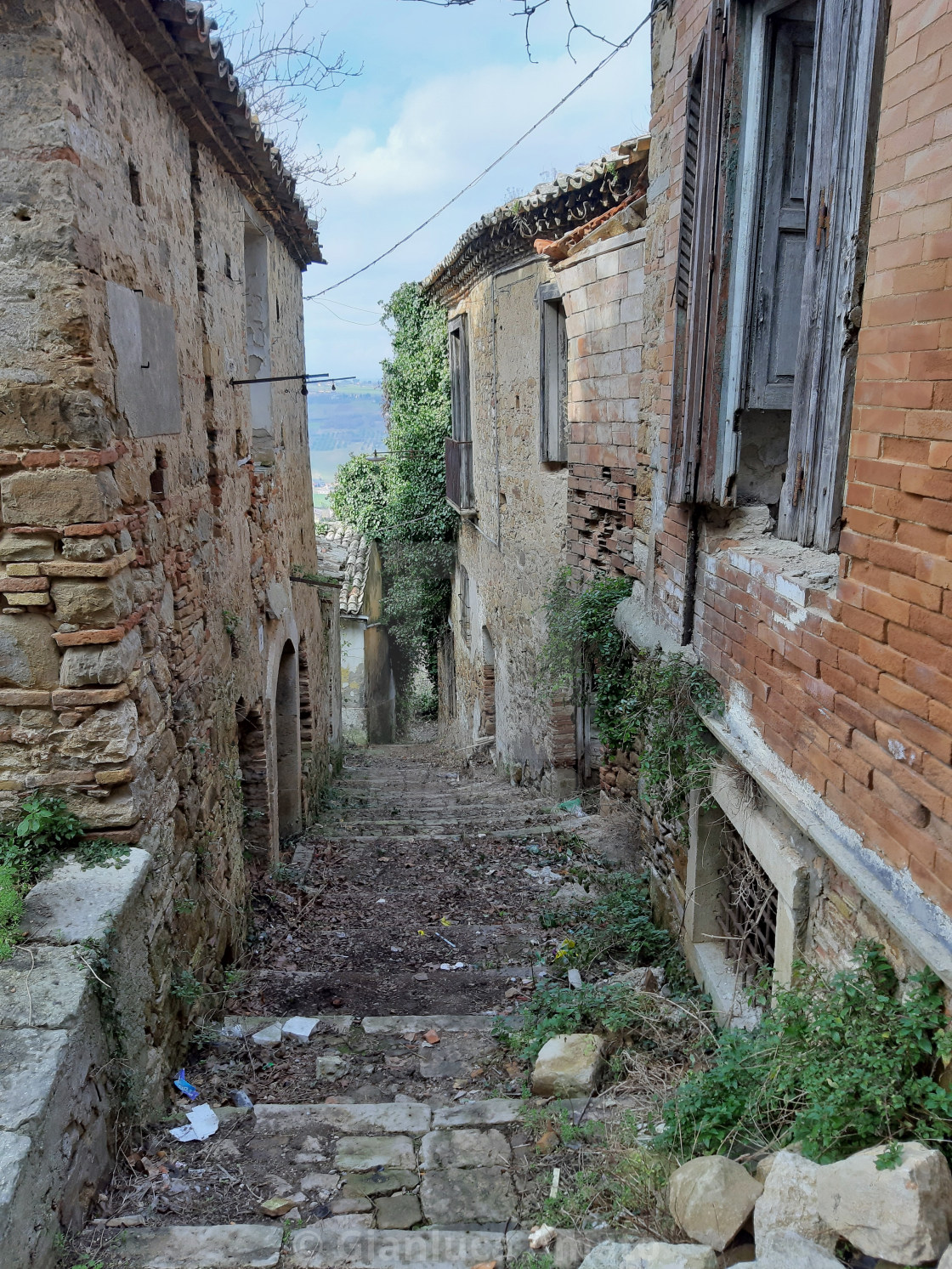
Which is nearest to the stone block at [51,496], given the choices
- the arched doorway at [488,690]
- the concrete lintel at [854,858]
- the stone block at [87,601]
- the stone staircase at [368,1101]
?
the stone block at [87,601]

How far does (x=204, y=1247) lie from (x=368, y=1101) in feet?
3.92

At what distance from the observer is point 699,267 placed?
3.90m

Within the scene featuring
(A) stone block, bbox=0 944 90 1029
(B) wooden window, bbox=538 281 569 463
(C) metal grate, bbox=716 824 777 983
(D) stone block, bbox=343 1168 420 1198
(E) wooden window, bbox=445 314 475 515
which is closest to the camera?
(A) stone block, bbox=0 944 90 1029

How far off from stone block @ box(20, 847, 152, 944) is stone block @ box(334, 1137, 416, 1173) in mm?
1179

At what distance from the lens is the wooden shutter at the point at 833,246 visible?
2.64 meters

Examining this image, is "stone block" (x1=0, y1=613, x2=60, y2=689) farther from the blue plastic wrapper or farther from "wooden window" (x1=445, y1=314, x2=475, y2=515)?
"wooden window" (x1=445, y1=314, x2=475, y2=515)

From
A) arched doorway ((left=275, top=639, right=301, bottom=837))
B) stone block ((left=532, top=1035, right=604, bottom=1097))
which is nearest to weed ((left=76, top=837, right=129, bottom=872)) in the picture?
Result: stone block ((left=532, top=1035, right=604, bottom=1097))

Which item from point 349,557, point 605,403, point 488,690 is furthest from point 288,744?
point 349,557

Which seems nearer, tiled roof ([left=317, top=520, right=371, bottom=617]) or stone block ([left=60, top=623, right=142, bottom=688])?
stone block ([left=60, top=623, right=142, bottom=688])

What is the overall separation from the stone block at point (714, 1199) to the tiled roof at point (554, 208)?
240 inches

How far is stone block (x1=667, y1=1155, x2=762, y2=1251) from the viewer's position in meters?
2.25

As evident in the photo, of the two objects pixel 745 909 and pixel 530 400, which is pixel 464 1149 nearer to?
pixel 745 909

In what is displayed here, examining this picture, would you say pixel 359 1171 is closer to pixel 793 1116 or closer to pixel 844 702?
pixel 793 1116

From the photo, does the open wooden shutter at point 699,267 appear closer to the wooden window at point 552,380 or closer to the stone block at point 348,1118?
the stone block at point 348,1118
